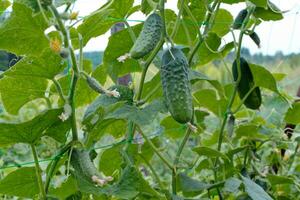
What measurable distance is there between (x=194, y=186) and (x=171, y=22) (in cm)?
31

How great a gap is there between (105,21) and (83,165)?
30cm

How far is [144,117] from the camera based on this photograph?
0.87 m

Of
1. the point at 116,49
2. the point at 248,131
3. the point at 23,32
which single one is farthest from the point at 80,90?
the point at 248,131

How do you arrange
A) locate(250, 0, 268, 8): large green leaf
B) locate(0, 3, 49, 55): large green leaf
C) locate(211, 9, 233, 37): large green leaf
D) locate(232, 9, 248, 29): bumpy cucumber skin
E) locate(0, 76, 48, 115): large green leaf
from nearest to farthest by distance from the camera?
locate(0, 3, 49, 55): large green leaf → locate(0, 76, 48, 115): large green leaf → locate(250, 0, 268, 8): large green leaf → locate(232, 9, 248, 29): bumpy cucumber skin → locate(211, 9, 233, 37): large green leaf

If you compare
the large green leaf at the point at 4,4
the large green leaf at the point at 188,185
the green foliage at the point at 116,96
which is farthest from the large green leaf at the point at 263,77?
the large green leaf at the point at 4,4

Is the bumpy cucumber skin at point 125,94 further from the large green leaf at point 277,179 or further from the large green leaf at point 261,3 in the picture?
the large green leaf at point 277,179

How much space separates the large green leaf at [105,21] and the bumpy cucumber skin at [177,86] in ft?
0.38

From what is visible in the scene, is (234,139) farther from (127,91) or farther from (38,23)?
(38,23)

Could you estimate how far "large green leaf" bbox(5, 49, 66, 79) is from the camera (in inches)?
32.3

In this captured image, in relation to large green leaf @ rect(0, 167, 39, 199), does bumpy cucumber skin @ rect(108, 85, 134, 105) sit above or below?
above

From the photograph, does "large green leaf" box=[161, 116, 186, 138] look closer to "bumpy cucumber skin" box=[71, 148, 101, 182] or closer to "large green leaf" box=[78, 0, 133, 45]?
"large green leaf" box=[78, 0, 133, 45]

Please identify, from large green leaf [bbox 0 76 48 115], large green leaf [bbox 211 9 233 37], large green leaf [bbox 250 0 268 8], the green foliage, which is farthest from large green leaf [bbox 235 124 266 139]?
large green leaf [bbox 0 76 48 115]

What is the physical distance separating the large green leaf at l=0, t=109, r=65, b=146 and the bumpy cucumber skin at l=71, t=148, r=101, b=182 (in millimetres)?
57

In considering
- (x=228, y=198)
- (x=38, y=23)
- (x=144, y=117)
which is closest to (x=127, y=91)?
(x=144, y=117)
